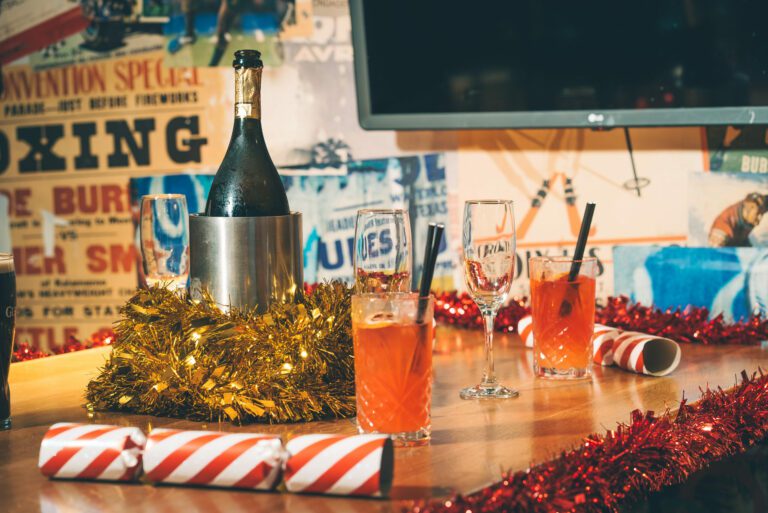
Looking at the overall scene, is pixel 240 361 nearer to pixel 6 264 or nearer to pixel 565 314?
pixel 6 264

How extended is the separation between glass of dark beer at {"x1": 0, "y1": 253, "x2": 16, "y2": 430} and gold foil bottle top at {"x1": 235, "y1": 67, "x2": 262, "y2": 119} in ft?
1.11

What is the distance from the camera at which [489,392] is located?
1.21 m

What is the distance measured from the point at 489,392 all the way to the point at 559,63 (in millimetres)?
858

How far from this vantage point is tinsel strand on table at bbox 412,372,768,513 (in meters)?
0.84

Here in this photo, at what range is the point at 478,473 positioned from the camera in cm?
89

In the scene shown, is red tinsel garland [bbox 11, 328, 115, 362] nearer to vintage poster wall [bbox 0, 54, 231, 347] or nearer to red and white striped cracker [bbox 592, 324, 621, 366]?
vintage poster wall [bbox 0, 54, 231, 347]

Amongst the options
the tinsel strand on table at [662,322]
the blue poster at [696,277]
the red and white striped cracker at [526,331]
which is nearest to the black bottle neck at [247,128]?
the red and white striped cracker at [526,331]

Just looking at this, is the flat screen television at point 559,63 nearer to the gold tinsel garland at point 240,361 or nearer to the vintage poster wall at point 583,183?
the vintage poster wall at point 583,183

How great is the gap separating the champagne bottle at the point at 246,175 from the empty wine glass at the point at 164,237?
0.42ft

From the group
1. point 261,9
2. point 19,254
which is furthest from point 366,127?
point 19,254

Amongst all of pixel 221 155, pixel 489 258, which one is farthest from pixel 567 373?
pixel 221 155

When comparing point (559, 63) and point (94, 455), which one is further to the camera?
point (559, 63)

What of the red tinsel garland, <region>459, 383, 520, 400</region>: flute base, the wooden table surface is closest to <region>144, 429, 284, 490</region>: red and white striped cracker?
the wooden table surface

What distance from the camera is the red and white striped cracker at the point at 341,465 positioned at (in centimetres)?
83
